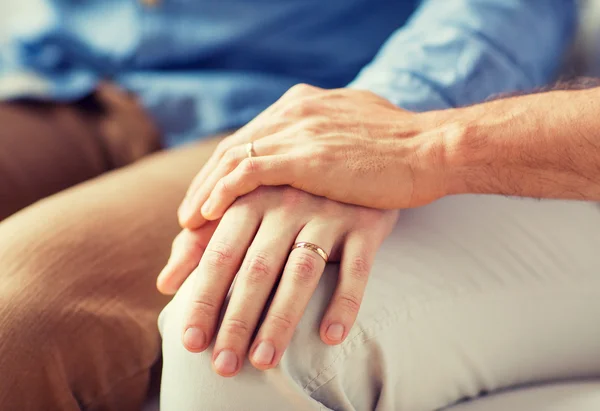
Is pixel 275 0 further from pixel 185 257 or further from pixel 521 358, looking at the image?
pixel 521 358

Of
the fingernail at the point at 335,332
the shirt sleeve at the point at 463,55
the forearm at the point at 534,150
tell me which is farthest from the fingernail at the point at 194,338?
the shirt sleeve at the point at 463,55

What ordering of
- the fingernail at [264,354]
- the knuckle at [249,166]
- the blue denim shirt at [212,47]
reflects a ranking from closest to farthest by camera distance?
the fingernail at [264,354] → the knuckle at [249,166] → the blue denim shirt at [212,47]

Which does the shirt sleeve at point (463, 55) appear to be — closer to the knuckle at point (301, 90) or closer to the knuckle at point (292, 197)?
the knuckle at point (301, 90)

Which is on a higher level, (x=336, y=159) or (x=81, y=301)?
(x=336, y=159)

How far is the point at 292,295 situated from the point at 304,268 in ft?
0.09

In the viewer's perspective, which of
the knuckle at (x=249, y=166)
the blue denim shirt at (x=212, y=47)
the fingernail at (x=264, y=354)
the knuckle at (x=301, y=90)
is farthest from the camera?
the blue denim shirt at (x=212, y=47)

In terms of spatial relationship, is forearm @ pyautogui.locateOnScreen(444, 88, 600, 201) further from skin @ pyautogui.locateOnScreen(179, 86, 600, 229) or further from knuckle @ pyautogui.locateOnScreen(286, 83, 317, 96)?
knuckle @ pyautogui.locateOnScreen(286, 83, 317, 96)

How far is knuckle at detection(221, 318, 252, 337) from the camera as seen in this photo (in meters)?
0.50

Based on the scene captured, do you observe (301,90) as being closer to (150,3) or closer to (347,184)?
(347,184)

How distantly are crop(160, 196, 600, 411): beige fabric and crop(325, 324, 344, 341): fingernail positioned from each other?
1 centimetres

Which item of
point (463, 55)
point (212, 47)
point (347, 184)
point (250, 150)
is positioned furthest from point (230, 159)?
point (212, 47)

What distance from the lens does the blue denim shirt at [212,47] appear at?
101 cm

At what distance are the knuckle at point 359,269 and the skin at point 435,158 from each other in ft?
0.21

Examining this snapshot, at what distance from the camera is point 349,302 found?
1.70 ft
